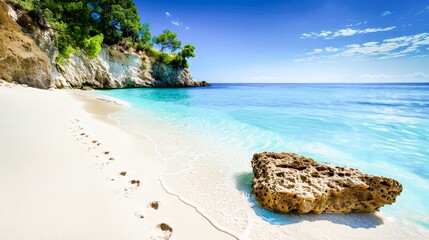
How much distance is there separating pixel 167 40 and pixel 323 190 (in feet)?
193

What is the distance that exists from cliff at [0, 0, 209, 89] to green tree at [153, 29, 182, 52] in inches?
266

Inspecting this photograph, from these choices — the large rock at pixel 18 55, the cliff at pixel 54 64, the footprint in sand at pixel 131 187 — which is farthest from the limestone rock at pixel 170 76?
the footprint in sand at pixel 131 187

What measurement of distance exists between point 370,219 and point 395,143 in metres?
6.99

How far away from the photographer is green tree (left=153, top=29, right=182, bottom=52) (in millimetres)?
54250

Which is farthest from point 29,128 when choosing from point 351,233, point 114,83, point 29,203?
point 114,83

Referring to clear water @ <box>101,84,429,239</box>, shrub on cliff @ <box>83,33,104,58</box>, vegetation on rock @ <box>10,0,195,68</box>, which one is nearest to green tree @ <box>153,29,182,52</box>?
vegetation on rock @ <box>10,0,195,68</box>

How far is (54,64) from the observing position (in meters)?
20.6

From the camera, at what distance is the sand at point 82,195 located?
227 cm

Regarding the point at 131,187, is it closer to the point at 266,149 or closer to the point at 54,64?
the point at 266,149

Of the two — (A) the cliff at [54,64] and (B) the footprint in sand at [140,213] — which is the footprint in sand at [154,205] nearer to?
(B) the footprint in sand at [140,213]

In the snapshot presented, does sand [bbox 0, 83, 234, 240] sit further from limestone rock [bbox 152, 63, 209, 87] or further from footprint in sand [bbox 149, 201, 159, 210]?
limestone rock [bbox 152, 63, 209, 87]

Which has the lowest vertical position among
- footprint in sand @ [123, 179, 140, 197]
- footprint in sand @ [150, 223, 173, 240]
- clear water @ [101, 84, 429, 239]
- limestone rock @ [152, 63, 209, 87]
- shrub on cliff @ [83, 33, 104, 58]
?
clear water @ [101, 84, 429, 239]

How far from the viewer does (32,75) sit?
1514 centimetres

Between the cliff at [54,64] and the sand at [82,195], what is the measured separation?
13.1 m
